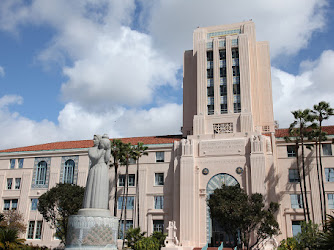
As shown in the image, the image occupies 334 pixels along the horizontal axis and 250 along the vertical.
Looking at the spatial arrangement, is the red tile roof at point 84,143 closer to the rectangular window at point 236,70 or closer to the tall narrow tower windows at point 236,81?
the tall narrow tower windows at point 236,81

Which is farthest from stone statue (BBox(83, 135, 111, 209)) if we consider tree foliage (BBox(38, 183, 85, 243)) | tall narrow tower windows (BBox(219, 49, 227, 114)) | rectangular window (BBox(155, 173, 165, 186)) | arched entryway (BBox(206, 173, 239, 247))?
tall narrow tower windows (BBox(219, 49, 227, 114))

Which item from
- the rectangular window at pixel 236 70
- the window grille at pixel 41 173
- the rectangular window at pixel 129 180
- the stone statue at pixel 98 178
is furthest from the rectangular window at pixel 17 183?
the stone statue at pixel 98 178

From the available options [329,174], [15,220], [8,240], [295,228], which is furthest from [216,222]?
[15,220]

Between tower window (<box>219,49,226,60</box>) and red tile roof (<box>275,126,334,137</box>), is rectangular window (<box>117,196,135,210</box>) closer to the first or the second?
red tile roof (<box>275,126,334,137</box>)

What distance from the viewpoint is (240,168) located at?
38.5m

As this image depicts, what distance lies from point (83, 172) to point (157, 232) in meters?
12.7

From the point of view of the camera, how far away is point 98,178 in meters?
18.6

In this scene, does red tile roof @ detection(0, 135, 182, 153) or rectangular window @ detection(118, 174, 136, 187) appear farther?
red tile roof @ detection(0, 135, 182, 153)

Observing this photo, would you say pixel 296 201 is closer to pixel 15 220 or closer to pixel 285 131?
pixel 285 131

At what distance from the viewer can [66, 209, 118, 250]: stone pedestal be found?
1719 centimetres

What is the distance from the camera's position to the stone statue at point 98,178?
18312mm

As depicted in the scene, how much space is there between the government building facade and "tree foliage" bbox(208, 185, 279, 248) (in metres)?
5.75

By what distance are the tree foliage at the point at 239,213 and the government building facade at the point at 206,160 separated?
18.9 feet

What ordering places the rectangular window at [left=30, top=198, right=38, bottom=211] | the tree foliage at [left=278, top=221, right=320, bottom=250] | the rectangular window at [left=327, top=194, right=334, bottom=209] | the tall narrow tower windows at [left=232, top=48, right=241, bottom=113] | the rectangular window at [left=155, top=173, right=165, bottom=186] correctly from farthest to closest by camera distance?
the rectangular window at [left=30, top=198, right=38, bottom=211]
the tall narrow tower windows at [left=232, top=48, right=241, bottom=113]
the rectangular window at [left=155, top=173, right=165, bottom=186]
the rectangular window at [left=327, top=194, right=334, bottom=209]
the tree foliage at [left=278, top=221, right=320, bottom=250]
